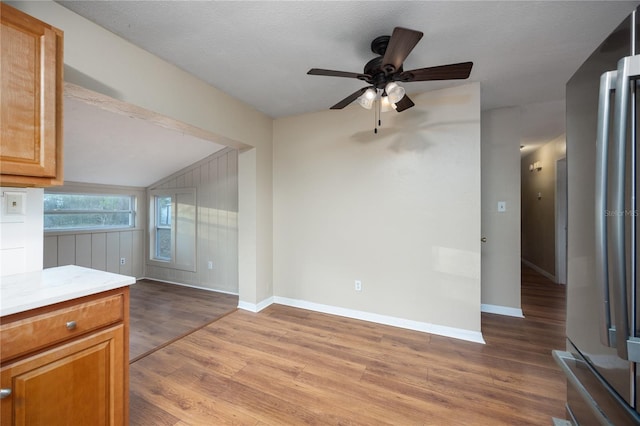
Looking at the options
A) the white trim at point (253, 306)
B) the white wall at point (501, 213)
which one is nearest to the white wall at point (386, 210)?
the white trim at point (253, 306)

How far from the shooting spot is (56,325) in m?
1.03

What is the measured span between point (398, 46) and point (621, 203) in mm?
1190

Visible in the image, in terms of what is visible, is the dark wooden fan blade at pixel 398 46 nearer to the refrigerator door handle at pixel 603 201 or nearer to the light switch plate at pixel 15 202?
the refrigerator door handle at pixel 603 201

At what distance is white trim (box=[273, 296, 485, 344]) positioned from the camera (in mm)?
2438

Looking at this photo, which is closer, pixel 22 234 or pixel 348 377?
pixel 22 234

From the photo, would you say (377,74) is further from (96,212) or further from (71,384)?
(96,212)

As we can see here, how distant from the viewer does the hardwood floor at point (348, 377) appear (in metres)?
1.54

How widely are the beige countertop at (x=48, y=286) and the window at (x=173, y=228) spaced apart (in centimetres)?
284

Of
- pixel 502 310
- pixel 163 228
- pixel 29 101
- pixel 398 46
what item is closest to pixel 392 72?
pixel 398 46

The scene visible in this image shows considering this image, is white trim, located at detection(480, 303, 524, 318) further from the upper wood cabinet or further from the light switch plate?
the light switch plate

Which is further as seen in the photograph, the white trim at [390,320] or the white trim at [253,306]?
the white trim at [253,306]

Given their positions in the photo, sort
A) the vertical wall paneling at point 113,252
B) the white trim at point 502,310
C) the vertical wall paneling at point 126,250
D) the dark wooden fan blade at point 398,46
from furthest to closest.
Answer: the vertical wall paneling at point 126,250 → the vertical wall paneling at point 113,252 → the white trim at point 502,310 → the dark wooden fan blade at point 398,46

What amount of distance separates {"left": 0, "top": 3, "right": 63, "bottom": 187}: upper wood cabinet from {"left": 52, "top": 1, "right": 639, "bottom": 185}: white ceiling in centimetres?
55

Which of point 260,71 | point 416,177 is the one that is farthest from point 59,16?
point 416,177
